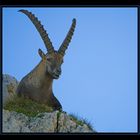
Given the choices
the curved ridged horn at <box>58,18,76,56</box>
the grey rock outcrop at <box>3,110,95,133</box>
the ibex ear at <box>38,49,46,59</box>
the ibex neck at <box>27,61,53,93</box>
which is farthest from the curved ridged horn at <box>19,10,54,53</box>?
the grey rock outcrop at <box>3,110,95,133</box>

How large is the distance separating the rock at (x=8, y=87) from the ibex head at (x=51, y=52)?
1.63 m

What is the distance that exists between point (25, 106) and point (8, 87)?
4082 millimetres

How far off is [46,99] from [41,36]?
9.51 ft

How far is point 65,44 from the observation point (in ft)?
62.5

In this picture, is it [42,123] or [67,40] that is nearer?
[42,123]

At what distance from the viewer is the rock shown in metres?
17.6

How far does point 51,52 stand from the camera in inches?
730

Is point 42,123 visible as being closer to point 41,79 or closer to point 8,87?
point 41,79

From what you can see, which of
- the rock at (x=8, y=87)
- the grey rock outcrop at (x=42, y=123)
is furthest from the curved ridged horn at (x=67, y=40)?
the grey rock outcrop at (x=42, y=123)

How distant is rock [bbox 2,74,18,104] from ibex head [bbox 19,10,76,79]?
163 centimetres

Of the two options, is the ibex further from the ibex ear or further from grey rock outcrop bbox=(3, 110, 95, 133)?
grey rock outcrop bbox=(3, 110, 95, 133)

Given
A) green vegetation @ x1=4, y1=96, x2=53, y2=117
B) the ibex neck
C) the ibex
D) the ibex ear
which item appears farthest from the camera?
the ibex ear

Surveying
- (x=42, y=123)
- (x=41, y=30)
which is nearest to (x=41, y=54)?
(x=41, y=30)
